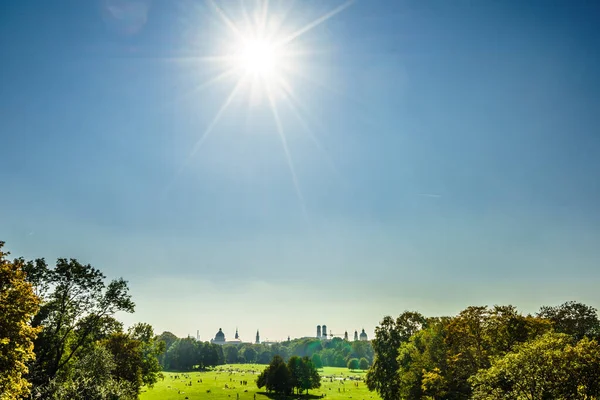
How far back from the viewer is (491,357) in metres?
27.2

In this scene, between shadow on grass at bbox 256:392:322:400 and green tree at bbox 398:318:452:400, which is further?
shadow on grass at bbox 256:392:322:400

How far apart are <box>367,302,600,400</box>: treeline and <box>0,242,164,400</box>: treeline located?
26720 mm

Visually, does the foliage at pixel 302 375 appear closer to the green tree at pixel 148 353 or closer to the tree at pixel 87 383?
the green tree at pixel 148 353

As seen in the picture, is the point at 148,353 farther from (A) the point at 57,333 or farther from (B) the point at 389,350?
(B) the point at 389,350

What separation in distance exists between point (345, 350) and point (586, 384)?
192m

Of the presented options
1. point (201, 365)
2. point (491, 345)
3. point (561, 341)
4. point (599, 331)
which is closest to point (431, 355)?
point (491, 345)

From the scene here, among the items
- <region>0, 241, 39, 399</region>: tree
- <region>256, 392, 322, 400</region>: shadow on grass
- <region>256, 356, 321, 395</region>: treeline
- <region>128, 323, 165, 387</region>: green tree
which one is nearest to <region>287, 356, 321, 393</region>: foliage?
<region>256, 356, 321, 395</region>: treeline

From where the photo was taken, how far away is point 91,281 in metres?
32.4

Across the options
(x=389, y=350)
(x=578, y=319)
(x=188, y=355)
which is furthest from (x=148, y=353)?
(x=188, y=355)

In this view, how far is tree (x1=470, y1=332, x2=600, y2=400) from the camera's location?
17938 mm

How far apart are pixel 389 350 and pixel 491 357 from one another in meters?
27.6

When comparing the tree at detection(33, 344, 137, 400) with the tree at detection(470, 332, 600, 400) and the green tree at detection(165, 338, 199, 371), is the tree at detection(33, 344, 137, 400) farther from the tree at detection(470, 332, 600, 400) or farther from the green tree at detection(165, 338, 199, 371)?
the green tree at detection(165, 338, 199, 371)

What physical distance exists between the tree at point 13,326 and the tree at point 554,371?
2647 cm

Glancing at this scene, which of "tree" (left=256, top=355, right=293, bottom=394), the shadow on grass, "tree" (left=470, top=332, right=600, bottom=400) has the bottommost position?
the shadow on grass
